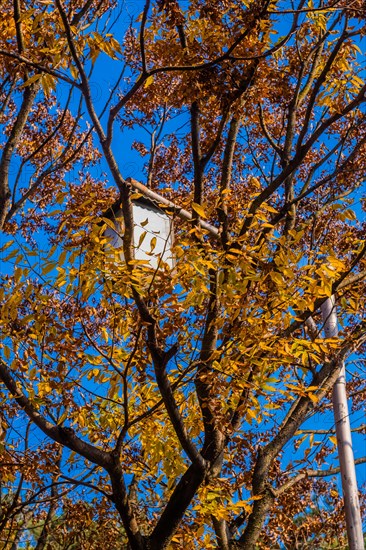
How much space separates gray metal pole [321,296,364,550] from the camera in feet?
18.3

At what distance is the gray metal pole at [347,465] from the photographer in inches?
220

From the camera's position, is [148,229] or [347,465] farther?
[347,465]

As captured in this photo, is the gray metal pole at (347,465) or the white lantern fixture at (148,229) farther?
the gray metal pole at (347,465)

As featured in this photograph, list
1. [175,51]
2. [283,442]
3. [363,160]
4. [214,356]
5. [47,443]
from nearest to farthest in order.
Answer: [214,356] < [175,51] < [283,442] < [47,443] < [363,160]

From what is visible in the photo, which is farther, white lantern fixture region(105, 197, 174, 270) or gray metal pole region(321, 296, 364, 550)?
gray metal pole region(321, 296, 364, 550)

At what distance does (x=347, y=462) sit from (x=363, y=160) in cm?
359

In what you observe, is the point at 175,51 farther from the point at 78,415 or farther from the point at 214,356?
the point at 78,415

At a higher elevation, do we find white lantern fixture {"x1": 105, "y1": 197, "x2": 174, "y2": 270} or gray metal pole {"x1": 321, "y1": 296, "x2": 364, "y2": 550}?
white lantern fixture {"x1": 105, "y1": 197, "x2": 174, "y2": 270}

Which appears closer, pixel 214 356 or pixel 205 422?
pixel 214 356

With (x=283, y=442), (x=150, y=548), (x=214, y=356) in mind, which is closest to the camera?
(x=214, y=356)

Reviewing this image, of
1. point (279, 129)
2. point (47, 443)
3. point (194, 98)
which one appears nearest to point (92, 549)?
point (47, 443)

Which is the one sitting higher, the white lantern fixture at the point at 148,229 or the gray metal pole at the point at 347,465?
the white lantern fixture at the point at 148,229

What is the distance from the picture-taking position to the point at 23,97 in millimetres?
6367

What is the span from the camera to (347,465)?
568cm
